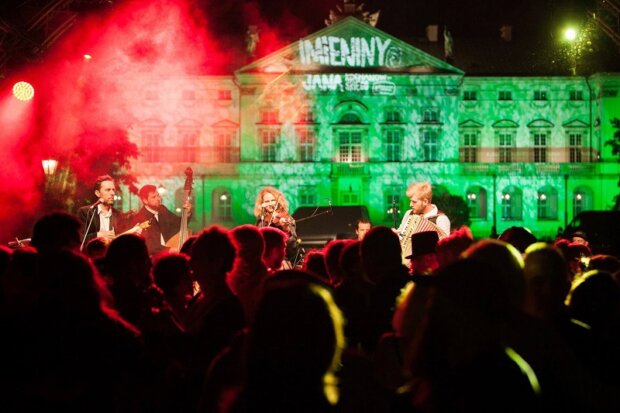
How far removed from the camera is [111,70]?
2191 centimetres

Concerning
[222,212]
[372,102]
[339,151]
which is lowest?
[222,212]

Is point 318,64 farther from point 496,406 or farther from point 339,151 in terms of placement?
point 496,406

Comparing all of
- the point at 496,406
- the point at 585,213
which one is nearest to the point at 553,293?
the point at 496,406

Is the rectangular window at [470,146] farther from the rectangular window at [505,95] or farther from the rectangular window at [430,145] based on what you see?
the rectangular window at [505,95]

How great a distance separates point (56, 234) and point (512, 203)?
53.2m

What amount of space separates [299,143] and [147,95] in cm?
1192

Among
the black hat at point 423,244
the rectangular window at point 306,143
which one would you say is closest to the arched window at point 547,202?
the rectangular window at point 306,143

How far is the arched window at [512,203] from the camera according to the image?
178 ft

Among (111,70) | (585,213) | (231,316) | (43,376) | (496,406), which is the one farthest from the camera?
(585,213)

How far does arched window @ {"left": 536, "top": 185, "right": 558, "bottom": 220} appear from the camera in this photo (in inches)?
2153

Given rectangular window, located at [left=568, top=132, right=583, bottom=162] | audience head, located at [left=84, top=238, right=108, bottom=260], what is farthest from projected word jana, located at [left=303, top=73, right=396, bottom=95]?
audience head, located at [left=84, top=238, right=108, bottom=260]

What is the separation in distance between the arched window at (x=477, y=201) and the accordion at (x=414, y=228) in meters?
46.6

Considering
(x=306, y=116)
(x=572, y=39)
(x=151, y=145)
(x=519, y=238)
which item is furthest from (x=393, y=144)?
(x=519, y=238)

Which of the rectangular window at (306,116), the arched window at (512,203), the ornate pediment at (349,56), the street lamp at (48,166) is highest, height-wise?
the ornate pediment at (349,56)
